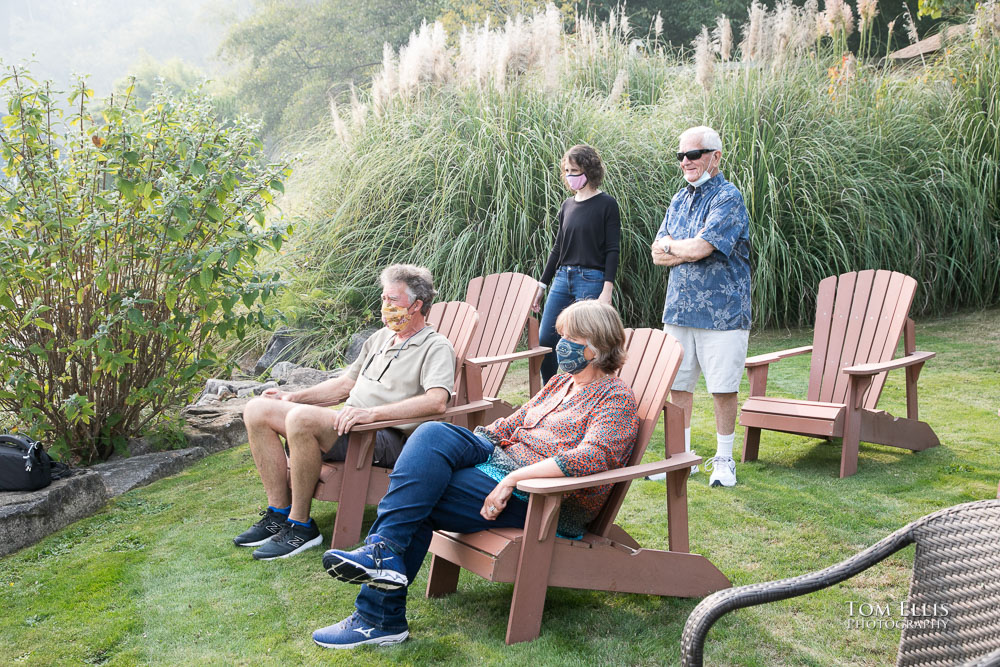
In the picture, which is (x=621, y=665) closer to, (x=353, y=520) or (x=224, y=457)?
(x=353, y=520)

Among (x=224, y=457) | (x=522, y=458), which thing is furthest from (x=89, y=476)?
(x=522, y=458)

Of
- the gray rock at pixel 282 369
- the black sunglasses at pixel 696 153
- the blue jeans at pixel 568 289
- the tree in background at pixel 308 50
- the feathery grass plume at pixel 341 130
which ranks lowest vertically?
the gray rock at pixel 282 369

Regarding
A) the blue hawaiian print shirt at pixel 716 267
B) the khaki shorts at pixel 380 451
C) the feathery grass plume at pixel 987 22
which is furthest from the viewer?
the feathery grass plume at pixel 987 22

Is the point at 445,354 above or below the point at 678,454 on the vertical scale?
above

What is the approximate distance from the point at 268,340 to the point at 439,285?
1.78 m

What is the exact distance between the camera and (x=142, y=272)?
15.4 ft

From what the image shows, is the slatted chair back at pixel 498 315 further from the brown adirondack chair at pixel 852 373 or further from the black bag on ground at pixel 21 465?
the black bag on ground at pixel 21 465

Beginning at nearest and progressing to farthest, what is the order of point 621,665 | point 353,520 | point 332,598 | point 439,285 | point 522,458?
point 621,665
point 522,458
point 332,598
point 353,520
point 439,285

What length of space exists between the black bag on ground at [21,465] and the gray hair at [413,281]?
1.80 metres

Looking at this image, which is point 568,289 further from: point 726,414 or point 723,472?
point 723,472

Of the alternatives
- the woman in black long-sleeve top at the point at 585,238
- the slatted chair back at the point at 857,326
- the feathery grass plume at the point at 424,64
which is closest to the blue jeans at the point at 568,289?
the woman in black long-sleeve top at the point at 585,238

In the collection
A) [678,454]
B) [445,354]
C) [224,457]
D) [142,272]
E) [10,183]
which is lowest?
[224,457]

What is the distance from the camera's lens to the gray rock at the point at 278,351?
24.3 feet

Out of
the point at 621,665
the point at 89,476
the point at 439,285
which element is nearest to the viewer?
the point at 621,665
